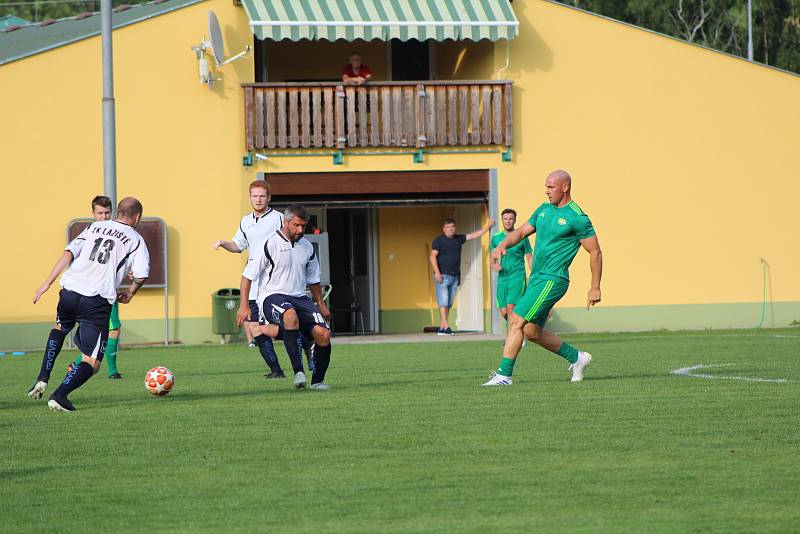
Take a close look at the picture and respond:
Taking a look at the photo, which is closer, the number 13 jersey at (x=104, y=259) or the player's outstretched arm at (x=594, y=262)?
the number 13 jersey at (x=104, y=259)

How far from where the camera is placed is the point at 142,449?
888 cm

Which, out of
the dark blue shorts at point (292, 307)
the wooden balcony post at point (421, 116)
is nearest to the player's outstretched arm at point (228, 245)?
the dark blue shorts at point (292, 307)

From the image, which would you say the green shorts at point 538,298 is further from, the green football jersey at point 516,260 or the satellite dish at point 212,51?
the satellite dish at point 212,51

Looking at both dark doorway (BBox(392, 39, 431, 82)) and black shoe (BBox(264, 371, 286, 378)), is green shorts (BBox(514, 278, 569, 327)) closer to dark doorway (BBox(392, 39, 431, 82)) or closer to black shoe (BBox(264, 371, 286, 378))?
black shoe (BBox(264, 371, 286, 378))

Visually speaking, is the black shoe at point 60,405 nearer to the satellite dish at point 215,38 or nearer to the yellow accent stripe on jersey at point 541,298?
the yellow accent stripe on jersey at point 541,298

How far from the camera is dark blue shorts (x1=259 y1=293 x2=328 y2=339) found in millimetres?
12406

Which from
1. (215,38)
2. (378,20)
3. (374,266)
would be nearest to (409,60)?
(378,20)

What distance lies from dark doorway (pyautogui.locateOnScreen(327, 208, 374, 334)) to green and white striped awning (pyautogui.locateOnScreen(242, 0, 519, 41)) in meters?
4.46

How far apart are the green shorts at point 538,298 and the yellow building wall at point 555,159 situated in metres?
13.9

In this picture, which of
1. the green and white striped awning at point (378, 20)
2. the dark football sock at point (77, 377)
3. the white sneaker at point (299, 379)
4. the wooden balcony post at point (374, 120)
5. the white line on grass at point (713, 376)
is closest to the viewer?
the dark football sock at point (77, 377)

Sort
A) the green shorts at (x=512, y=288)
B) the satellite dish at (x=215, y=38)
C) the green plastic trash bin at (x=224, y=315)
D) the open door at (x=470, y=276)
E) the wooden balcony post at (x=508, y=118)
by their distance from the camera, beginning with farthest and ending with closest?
the open door at (x=470, y=276), the wooden balcony post at (x=508, y=118), the green plastic trash bin at (x=224, y=315), the satellite dish at (x=215, y=38), the green shorts at (x=512, y=288)

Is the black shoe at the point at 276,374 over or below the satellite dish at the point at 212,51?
below

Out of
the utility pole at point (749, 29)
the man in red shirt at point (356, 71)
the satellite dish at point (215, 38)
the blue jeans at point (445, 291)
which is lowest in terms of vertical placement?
the blue jeans at point (445, 291)

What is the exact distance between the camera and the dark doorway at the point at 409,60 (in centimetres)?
2847
